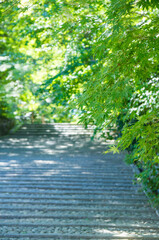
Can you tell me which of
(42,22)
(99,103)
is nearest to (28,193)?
(42,22)

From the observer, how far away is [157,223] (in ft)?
17.9

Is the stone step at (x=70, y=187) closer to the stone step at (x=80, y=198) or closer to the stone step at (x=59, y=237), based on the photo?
the stone step at (x=80, y=198)

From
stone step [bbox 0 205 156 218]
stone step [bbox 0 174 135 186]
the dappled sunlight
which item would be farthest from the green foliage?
the dappled sunlight

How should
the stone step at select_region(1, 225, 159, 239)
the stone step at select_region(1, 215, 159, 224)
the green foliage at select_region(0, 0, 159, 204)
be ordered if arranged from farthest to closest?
the stone step at select_region(1, 215, 159, 224) → the stone step at select_region(1, 225, 159, 239) → the green foliage at select_region(0, 0, 159, 204)

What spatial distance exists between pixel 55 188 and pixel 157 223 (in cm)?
277

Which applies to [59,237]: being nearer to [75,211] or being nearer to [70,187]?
[75,211]

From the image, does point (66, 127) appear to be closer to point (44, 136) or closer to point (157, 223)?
point (44, 136)

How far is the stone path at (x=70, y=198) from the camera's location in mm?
5212

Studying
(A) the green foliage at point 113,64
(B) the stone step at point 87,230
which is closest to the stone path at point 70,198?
(B) the stone step at point 87,230

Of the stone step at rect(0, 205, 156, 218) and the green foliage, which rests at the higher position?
the green foliage

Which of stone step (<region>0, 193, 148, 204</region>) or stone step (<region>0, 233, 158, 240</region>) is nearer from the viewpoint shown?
stone step (<region>0, 233, 158, 240</region>)

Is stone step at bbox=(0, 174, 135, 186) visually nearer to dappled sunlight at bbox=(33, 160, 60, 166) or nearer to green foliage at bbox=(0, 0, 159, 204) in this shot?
dappled sunlight at bbox=(33, 160, 60, 166)

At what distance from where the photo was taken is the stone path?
521cm

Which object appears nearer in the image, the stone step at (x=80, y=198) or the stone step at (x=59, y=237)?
the stone step at (x=59, y=237)
